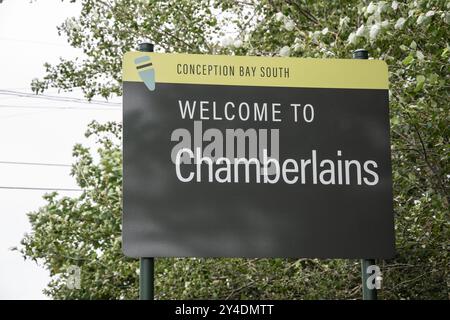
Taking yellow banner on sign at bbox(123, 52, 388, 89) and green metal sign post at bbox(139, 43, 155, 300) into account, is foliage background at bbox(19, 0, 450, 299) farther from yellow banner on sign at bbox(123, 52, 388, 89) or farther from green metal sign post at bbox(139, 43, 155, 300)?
green metal sign post at bbox(139, 43, 155, 300)

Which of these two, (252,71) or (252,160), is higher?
(252,71)

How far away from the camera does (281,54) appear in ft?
17.1

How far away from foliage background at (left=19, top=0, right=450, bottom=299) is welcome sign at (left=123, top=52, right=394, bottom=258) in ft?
2.31

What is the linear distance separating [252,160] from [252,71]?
48 centimetres

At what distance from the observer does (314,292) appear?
709 cm

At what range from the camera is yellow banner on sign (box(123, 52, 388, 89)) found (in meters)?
3.96

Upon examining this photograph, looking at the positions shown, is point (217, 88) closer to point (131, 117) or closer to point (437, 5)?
point (131, 117)

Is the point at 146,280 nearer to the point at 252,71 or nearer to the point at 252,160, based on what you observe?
the point at 252,160

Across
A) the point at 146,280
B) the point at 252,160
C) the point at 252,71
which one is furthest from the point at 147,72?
the point at 146,280

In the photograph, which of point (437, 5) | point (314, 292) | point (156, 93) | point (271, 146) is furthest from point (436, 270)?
point (156, 93)

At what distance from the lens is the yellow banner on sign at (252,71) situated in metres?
3.96

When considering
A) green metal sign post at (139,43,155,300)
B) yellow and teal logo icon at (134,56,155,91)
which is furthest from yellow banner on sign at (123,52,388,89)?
green metal sign post at (139,43,155,300)

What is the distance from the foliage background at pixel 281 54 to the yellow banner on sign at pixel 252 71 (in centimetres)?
44

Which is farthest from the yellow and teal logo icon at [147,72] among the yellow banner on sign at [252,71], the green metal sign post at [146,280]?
the green metal sign post at [146,280]
